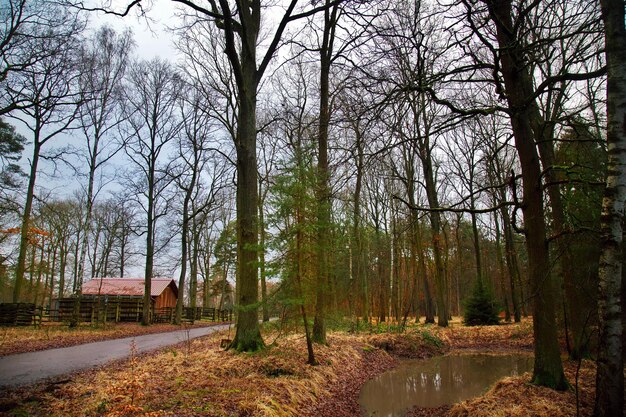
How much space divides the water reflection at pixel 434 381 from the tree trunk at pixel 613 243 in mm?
4001

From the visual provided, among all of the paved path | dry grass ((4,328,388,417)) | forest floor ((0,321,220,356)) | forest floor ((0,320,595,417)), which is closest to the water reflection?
forest floor ((0,320,595,417))

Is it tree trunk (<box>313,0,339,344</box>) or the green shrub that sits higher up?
tree trunk (<box>313,0,339,344</box>)

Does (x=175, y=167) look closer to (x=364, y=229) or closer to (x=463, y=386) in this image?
(x=364, y=229)

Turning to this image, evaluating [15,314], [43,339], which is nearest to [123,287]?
[15,314]

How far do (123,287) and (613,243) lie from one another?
37.4m

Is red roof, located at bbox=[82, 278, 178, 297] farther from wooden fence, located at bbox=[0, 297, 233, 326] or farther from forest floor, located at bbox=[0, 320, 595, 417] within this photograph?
forest floor, located at bbox=[0, 320, 595, 417]

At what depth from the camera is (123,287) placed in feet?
113

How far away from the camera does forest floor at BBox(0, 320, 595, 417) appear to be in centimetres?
485

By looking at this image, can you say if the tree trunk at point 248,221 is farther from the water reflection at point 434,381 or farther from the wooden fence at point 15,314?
the wooden fence at point 15,314

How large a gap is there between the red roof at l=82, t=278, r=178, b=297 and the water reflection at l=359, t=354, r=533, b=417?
2864 centimetres

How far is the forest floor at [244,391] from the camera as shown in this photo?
15.9ft

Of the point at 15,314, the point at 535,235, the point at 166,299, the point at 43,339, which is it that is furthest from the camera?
the point at 166,299

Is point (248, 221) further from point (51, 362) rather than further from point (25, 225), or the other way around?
point (25, 225)

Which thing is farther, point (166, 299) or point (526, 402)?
point (166, 299)
